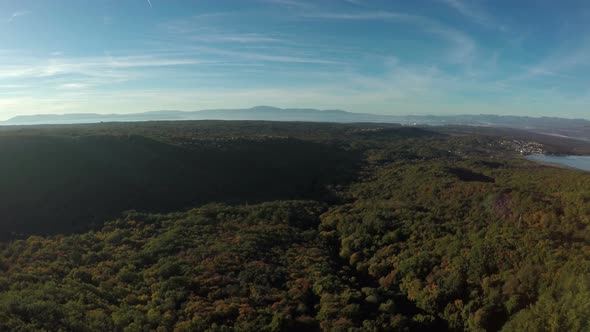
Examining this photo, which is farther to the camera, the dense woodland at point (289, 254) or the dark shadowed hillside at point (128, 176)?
the dark shadowed hillside at point (128, 176)

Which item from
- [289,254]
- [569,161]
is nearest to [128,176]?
[289,254]

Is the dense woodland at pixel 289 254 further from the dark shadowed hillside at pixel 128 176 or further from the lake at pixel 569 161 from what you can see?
the lake at pixel 569 161

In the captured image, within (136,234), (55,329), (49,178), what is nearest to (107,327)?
(55,329)

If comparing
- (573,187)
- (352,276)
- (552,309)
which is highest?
(573,187)

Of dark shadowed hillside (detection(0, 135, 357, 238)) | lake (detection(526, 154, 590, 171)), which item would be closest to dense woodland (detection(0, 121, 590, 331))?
dark shadowed hillside (detection(0, 135, 357, 238))

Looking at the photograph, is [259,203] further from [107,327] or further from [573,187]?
Result: [573,187]

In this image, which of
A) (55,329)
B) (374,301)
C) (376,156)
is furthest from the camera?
(376,156)

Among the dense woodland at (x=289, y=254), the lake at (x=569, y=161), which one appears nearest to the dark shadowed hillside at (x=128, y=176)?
the dense woodland at (x=289, y=254)

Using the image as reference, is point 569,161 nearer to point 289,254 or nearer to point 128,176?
point 289,254

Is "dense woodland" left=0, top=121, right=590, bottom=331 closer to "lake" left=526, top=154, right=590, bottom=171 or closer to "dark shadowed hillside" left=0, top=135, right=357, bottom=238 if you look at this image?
"dark shadowed hillside" left=0, top=135, right=357, bottom=238
